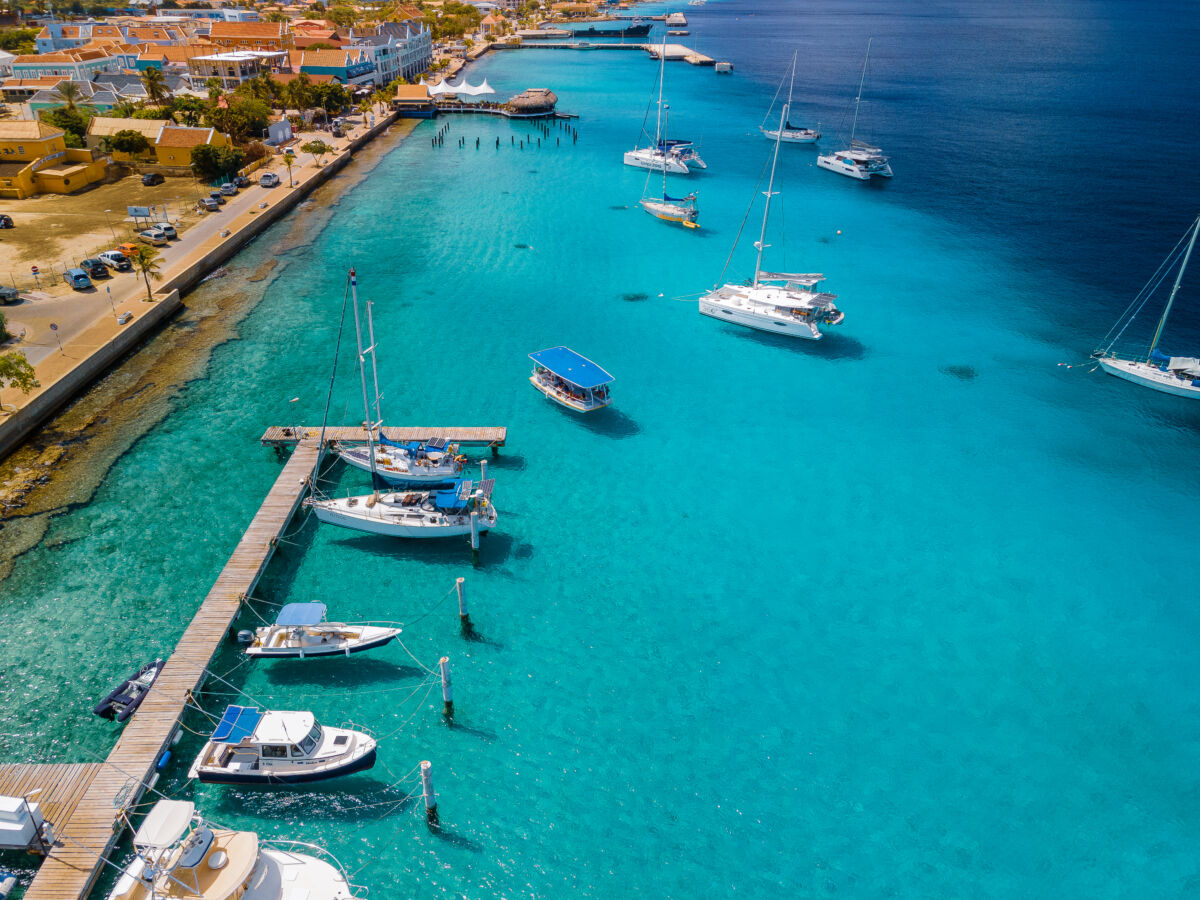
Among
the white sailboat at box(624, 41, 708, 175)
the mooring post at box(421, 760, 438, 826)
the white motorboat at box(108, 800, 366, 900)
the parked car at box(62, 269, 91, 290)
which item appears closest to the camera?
the white motorboat at box(108, 800, 366, 900)

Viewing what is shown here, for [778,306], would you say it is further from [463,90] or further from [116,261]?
[463,90]

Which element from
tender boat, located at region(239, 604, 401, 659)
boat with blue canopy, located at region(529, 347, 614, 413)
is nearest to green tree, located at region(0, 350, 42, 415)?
tender boat, located at region(239, 604, 401, 659)

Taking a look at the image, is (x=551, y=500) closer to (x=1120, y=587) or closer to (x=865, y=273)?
(x=1120, y=587)

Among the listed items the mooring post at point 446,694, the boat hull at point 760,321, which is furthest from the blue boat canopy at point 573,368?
the mooring post at point 446,694

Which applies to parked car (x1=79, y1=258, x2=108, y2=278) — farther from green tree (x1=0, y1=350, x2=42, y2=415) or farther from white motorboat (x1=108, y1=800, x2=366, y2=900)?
white motorboat (x1=108, y1=800, x2=366, y2=900)

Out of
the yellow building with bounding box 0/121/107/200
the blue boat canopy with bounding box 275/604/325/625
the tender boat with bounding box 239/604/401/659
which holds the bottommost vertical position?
Answer: the tender boat with bounding box 239/604/401/659

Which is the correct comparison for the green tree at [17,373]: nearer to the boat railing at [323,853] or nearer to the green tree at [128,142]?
the boat railing at [323,853]

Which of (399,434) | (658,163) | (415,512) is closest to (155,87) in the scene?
(658,163)
